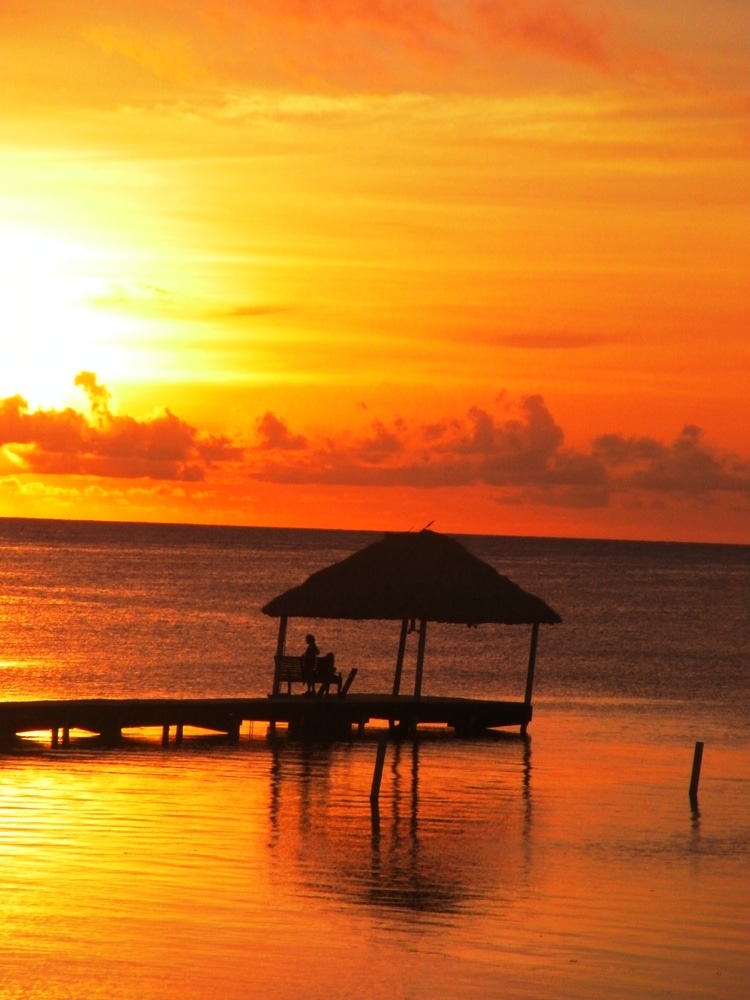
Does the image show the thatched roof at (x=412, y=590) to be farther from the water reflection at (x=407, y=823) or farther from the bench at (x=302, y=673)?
the water reflection at (x=407, y=823)

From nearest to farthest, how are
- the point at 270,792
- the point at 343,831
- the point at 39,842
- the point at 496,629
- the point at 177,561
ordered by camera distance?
the point at 39,842, the point at 343,831, the point at 270,792, the point at 496,629, the point at 177,561

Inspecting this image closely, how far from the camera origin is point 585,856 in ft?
74.0

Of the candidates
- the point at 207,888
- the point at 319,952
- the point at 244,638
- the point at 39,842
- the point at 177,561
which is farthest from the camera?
the point at 177,561

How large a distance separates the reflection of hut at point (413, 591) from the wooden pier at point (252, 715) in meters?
0.83

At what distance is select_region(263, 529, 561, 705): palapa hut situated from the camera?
3509 cm

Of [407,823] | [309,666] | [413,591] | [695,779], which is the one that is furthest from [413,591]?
[407,823]

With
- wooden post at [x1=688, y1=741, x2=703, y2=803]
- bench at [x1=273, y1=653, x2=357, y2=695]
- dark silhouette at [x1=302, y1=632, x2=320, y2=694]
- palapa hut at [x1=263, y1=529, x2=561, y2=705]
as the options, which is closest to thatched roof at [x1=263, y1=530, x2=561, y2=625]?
palapa hut at [x1=263, y1=529, x2=561, y2=705]

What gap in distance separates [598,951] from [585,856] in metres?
5.45

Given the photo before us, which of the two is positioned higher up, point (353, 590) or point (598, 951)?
point (353, 590)

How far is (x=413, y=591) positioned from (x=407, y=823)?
36.6 feet

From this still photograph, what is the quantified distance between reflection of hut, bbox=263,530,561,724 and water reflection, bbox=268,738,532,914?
9.26ft

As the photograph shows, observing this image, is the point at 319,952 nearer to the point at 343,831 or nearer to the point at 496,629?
the point at 343,831

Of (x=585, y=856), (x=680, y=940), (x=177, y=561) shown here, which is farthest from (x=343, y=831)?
(x=177, y=561)

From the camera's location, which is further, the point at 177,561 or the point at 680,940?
the point at 177,561
